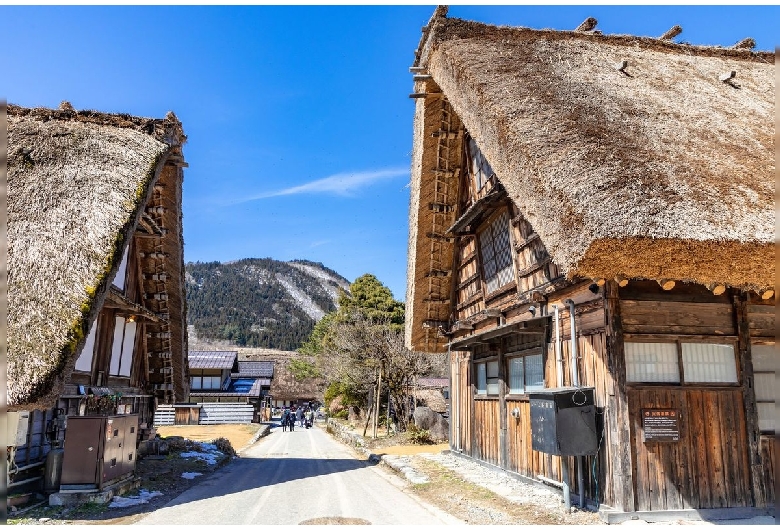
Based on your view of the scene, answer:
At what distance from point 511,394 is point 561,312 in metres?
2.88

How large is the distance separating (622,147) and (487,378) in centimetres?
713

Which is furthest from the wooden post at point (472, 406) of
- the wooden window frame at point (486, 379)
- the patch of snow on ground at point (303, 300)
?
the patch of snow on ground at point (303, 300)

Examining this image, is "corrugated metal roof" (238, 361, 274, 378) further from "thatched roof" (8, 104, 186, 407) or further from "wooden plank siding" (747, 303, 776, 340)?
"wooden plank siding" (747, 303, 776, 340)

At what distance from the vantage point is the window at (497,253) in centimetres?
1166

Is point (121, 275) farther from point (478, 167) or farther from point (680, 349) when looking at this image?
point (680, 349)

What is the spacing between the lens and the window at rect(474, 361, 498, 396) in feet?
41.0

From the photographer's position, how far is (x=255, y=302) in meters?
149

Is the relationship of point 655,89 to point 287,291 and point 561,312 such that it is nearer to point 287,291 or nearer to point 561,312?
point 561,312

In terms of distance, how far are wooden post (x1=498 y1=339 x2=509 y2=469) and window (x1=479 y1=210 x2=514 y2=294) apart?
147cm

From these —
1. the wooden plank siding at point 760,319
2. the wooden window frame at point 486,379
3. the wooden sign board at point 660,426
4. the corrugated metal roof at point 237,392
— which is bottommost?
the corrugated metal roof at point 237,392

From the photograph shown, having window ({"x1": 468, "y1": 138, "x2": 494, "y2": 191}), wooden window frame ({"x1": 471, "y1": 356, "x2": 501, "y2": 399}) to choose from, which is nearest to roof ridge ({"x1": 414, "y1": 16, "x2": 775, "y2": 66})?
window ({"x1": 468, "y1": 138, "x2": 494, "y2": 191})

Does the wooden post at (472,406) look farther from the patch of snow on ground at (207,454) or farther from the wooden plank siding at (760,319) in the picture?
the patch of snow on ground at (207,454)

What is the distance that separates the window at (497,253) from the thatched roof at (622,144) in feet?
8.73

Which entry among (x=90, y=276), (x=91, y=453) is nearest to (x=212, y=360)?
(x=91, y=453)
